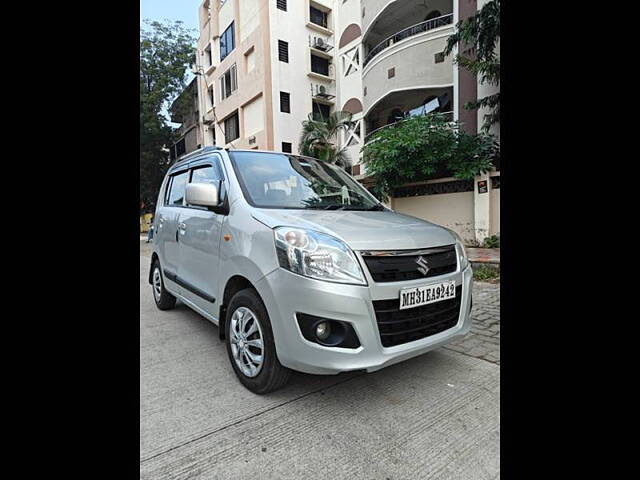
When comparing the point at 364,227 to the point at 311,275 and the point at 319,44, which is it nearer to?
the point at 311,275

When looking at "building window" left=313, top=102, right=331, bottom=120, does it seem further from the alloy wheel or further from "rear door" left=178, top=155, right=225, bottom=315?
the alloy wheel

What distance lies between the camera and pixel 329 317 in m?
1.73

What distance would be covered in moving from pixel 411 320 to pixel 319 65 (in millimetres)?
17748

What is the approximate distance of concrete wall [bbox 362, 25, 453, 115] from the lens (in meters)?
10.2

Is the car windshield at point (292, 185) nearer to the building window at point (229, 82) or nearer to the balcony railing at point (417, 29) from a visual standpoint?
the balcony railing at point (417, 29)

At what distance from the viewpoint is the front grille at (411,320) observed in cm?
181

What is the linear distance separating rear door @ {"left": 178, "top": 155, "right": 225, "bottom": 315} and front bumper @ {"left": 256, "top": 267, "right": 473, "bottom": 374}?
2.70 ft

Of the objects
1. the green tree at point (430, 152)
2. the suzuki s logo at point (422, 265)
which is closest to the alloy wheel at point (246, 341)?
the suzuki s logo at point (422, 265)
